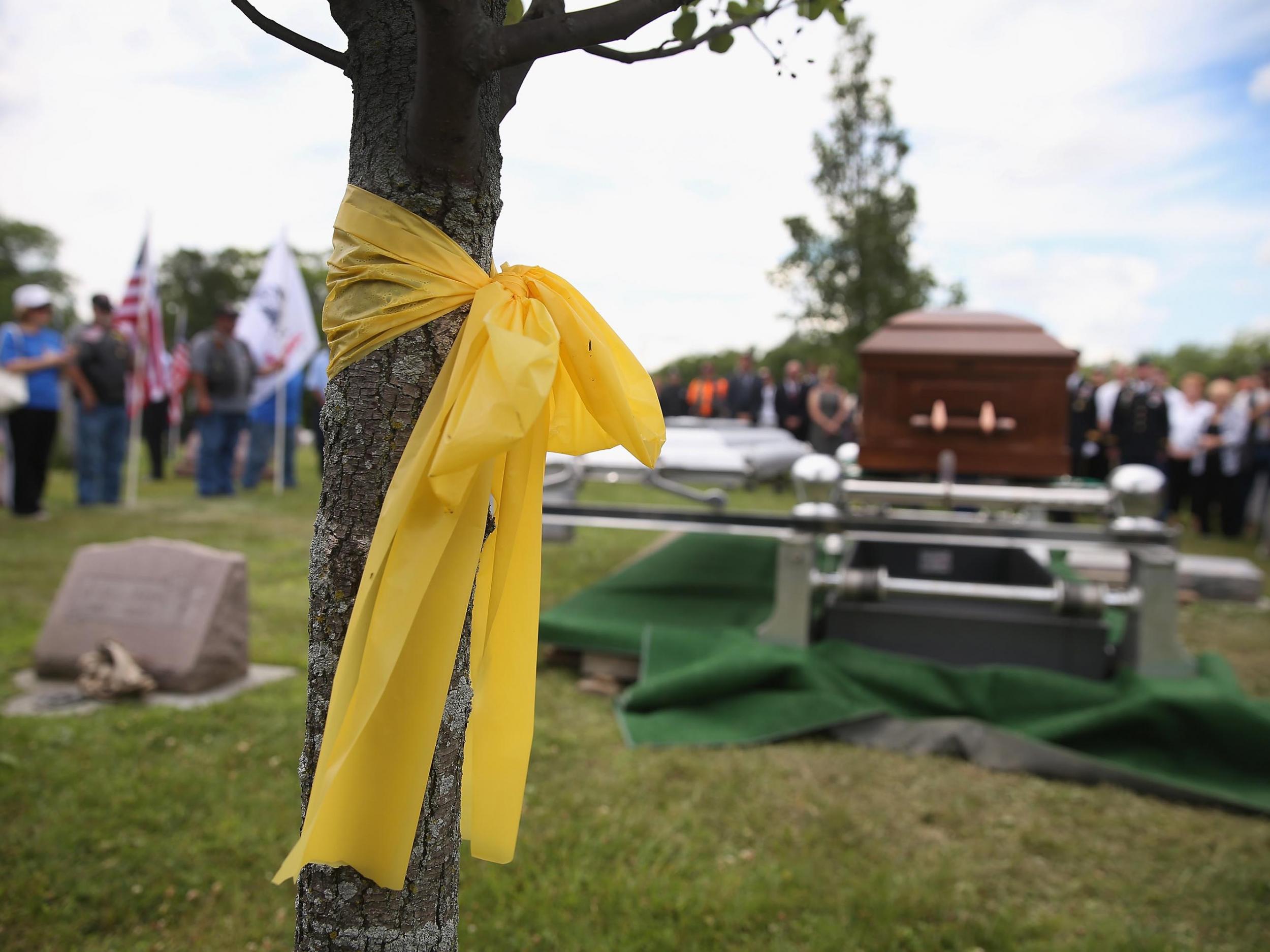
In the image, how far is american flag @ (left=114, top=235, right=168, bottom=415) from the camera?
926 centimetres

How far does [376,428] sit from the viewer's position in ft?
3.75

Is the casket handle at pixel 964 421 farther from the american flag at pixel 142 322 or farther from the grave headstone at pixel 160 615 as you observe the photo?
the american flag at pixel 142 322

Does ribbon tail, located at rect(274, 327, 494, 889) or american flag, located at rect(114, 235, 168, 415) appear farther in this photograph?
american flag, located at rect(114, 235, 168, 415)

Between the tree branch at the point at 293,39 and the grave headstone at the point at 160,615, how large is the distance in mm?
3000

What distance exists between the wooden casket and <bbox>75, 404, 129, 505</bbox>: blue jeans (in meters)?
7.66

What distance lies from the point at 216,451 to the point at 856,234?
19137 mm

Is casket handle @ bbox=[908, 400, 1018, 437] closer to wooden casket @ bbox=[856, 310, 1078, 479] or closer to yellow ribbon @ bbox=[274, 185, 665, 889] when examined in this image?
wooden casket @ bbox=[856, 310, 1078, 479]

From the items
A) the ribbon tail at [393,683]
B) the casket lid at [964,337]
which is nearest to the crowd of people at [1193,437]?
the casket lid at [964,337]

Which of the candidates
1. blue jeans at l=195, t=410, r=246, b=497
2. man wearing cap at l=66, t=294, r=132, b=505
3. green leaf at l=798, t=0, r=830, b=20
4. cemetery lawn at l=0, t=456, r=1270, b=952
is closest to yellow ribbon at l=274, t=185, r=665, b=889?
green leaf at l=798, t=0, r=830, b=20

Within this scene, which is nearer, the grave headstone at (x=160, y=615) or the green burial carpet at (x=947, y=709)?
the green burial carpet at (x=947, y=709)

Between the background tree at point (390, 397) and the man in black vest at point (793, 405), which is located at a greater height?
the man in black vest at point (793, 405)

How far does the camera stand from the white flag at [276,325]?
10844mm

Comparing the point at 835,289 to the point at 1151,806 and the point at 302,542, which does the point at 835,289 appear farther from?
the point at 1151,806

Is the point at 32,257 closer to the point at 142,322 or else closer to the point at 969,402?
the point at 142,322
